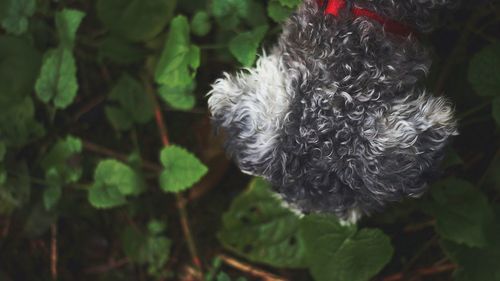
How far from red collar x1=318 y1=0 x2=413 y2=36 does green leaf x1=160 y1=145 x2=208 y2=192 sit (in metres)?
0.62

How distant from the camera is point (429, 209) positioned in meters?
1.53

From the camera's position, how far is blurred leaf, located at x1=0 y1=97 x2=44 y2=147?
1831mm

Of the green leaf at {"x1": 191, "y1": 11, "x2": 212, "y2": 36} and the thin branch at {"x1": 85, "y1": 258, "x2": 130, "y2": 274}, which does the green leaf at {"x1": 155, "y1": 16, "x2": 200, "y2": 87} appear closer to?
the green leaf at {"x1": 191, "y1": 11, "x2": 212, "y2": 36}

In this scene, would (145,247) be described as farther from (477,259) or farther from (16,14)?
(477,259)

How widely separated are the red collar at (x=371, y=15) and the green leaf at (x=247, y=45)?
23 cm

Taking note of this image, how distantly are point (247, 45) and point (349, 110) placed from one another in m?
0.39

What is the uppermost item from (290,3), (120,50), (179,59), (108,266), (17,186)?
(290,3)

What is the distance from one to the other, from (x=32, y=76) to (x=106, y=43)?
262 mm

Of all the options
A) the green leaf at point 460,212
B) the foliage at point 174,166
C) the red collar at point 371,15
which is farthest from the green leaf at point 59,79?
the green leaf at point 460,212

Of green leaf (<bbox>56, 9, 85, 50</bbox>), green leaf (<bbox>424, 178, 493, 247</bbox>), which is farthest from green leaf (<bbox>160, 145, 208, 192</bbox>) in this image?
green leaf (<bbox>424, 178, 493, 247</bbox>)

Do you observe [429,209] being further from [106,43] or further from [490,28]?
[106,43]

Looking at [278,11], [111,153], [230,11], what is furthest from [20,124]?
[278,11]

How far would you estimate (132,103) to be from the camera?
1882mm

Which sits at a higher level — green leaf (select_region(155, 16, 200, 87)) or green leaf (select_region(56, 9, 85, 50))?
green leaf (select_region(155, 16, 200, 87))
